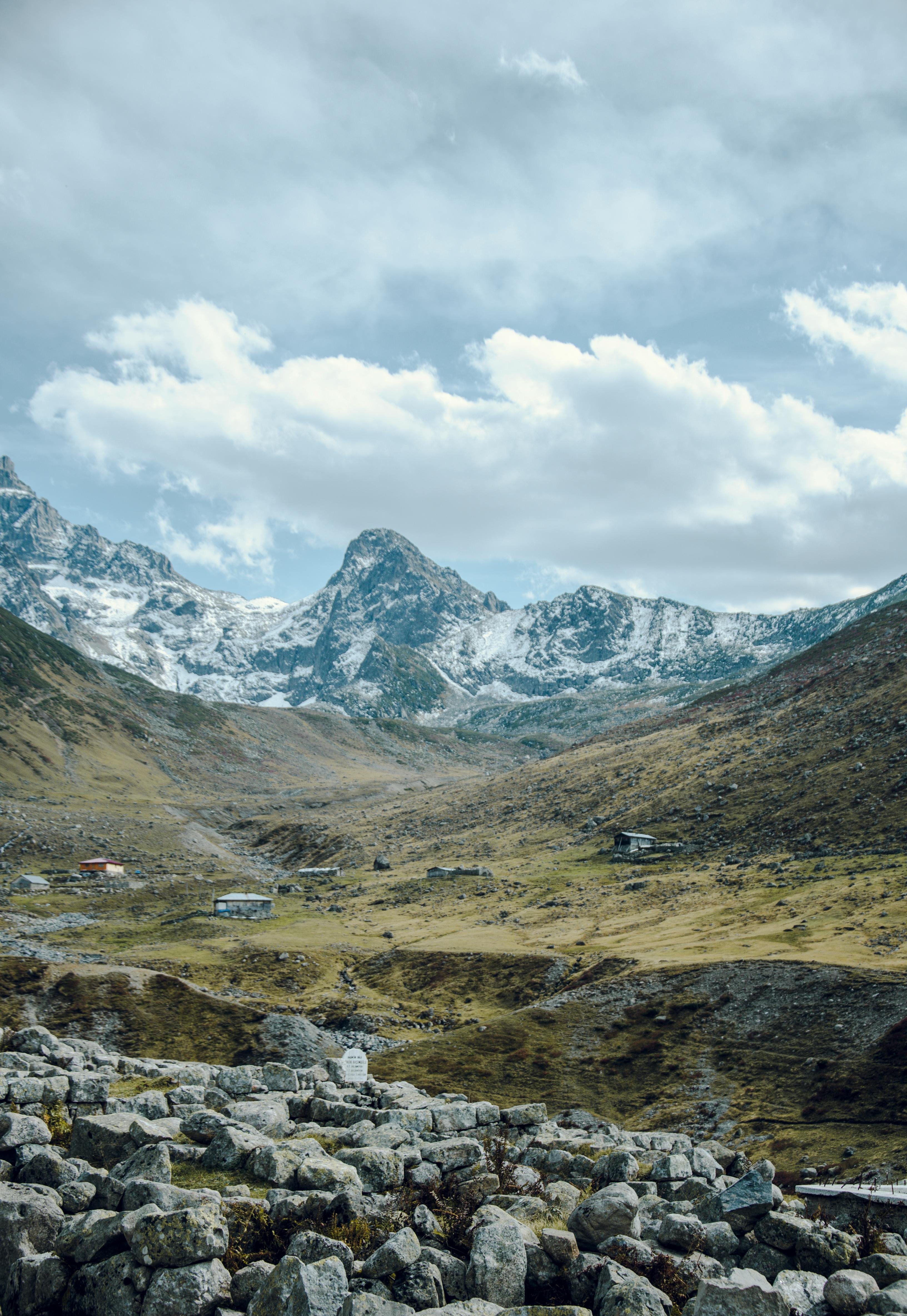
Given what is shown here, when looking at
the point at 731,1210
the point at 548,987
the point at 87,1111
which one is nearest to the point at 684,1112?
the point at 548,987

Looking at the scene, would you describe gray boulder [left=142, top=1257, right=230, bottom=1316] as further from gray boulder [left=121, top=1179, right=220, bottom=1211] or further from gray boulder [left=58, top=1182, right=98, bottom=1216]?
gray boulder [left=58, top=1182, right=98, bottom=1216]

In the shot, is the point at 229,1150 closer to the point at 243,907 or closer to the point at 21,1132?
the point at 21,1132

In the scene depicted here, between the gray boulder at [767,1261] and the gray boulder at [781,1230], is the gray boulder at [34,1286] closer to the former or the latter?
the gray boulder at [767,1261]

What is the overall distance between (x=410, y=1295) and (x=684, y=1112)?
132 feet

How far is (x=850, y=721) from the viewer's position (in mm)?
144875

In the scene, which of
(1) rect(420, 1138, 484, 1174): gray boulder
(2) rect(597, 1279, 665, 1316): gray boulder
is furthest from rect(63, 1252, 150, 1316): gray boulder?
(1) rect(420, 1138, 484, 1174): gray boulder

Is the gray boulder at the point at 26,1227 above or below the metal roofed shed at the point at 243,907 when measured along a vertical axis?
above

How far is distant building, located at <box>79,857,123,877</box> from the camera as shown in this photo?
136 meters

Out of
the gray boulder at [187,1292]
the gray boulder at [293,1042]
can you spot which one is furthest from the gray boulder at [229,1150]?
the gray boulder at [293,1042]

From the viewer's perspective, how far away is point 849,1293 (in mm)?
13672

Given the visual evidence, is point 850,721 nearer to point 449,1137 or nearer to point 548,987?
point 548,987

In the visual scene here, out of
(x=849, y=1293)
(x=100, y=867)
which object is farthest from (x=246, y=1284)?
(x=100, y=867)

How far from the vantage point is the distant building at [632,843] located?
438 ft

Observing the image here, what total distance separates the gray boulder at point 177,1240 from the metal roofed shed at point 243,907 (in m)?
104
